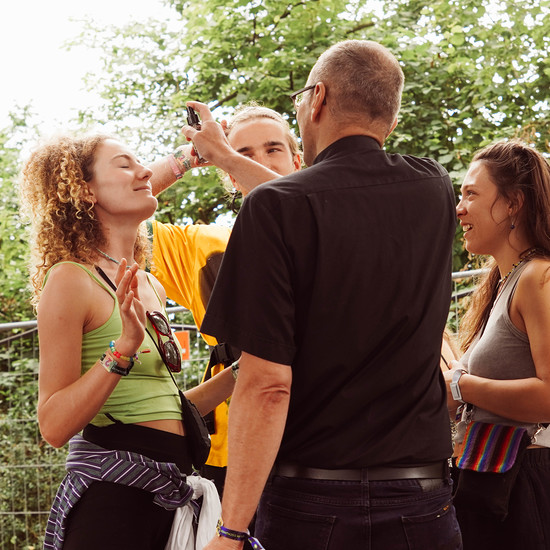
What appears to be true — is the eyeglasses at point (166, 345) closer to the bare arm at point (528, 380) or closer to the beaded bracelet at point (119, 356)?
the beaded bracelet at point (119, 356)

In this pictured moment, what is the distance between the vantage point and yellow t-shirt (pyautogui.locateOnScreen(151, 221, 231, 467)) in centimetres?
293

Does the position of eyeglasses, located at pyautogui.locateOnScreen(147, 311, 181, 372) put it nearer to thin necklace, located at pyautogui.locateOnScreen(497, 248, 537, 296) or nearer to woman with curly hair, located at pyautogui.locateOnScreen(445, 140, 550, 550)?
woman with curly hair, located at pyautogui.locateOnScreen(445, 140, 550, 550)

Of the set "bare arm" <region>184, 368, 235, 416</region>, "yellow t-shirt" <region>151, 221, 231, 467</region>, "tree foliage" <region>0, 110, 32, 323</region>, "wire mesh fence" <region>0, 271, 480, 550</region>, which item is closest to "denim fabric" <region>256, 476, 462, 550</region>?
"bare arm" <region>184, 368, 235, 416</region>

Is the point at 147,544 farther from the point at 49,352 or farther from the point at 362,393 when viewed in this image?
the point at 362,393

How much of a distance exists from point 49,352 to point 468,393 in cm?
124

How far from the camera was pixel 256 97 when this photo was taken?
271 inches

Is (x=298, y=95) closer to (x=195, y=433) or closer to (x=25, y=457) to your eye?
(x=195, y=433)

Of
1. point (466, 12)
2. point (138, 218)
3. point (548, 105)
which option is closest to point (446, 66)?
point (466, 12)

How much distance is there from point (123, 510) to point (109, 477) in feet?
0.32

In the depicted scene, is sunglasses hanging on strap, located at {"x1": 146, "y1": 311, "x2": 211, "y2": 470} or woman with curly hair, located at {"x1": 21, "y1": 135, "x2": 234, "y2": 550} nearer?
woman with curly hair, located at {"x1": 21, "y1": 135, "x2": 234, "y2": 550}

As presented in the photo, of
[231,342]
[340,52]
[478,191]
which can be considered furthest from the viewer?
[478,191]

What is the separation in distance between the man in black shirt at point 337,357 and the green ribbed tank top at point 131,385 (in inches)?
19.3

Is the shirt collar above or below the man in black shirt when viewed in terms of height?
above

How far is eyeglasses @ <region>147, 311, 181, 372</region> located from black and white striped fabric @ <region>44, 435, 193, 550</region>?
287mm
